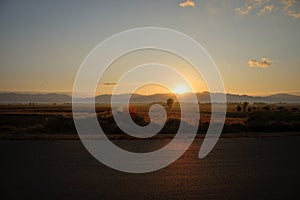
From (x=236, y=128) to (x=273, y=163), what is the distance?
18742 mm

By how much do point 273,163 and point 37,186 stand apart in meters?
8.56

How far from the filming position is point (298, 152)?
15648mm

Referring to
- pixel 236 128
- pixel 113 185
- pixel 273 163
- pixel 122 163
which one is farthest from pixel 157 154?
pixel 236 128

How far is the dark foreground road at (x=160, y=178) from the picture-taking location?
8383 millimetres

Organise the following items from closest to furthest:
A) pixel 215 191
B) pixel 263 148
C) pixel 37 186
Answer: pixel 215 191 → pixel 37 186 → pixel 263 148

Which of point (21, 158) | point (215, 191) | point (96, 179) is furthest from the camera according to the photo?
point (21, 158)

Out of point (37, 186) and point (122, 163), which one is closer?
point (37, 186)

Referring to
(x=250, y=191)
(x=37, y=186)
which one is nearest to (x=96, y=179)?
(x=37, y=186)

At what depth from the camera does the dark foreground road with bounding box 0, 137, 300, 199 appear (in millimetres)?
8383

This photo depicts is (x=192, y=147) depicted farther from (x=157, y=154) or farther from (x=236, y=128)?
(x=236, y=128)

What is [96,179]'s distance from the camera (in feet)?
33.0

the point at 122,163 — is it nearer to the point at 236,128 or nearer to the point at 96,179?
the point at 96,179

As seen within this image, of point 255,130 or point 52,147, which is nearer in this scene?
point 52,147

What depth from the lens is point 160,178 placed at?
1023cm
